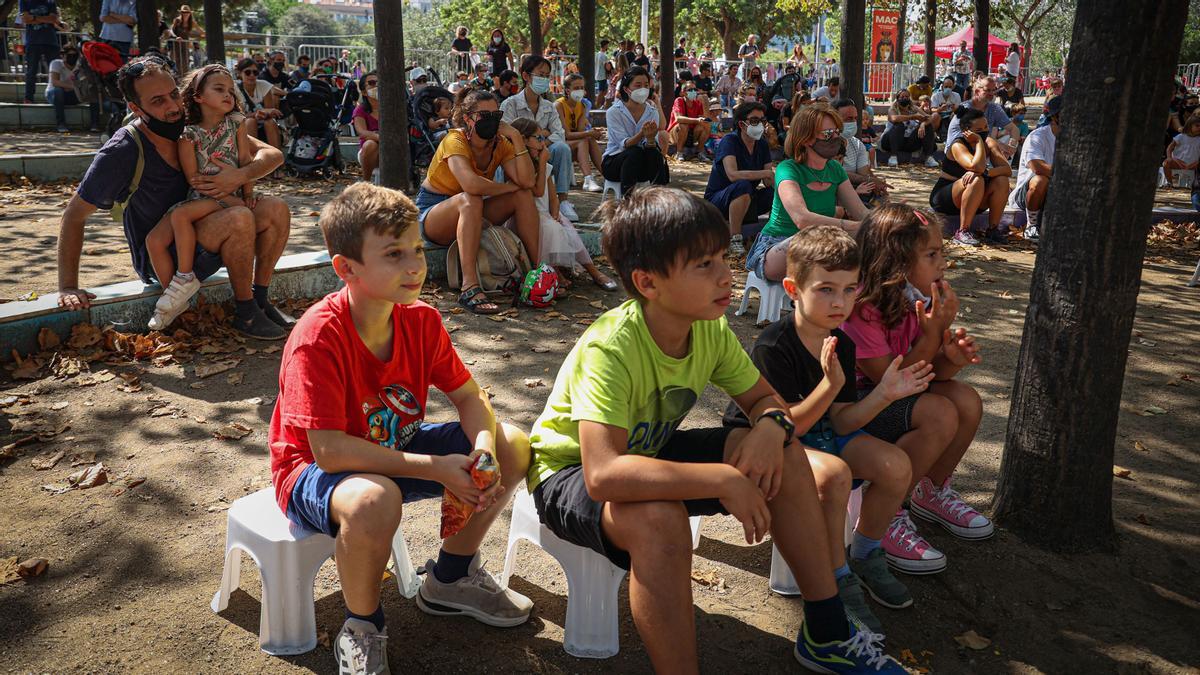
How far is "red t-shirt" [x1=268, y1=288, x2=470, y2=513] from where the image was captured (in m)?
2.47

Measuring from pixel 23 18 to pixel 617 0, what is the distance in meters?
37.6

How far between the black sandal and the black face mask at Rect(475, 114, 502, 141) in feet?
3.34

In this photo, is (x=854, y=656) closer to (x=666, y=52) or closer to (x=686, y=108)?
(x=686, y=108)

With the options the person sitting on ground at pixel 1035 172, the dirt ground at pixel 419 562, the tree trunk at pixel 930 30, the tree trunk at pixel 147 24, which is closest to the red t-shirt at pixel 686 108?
the person sitting on ground at pixel 1035 172

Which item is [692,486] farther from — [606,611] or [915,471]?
[915,471]

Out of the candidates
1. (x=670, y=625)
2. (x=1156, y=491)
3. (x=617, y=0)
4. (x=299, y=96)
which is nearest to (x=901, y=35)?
(x=617, y=0)

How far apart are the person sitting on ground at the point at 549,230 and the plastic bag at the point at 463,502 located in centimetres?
422

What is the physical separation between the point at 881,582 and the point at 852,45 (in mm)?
8520

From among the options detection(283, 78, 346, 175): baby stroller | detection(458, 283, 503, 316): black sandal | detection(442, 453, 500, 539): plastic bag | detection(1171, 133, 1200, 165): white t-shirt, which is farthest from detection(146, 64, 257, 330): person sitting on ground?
detection(1171, 133, 1200, 165): white t-shirt

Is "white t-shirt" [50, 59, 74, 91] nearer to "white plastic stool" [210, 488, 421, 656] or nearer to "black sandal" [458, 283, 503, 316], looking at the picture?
"black sandal" [458, 283, 503, 316]

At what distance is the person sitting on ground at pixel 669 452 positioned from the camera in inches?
92.1

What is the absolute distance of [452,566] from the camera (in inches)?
112

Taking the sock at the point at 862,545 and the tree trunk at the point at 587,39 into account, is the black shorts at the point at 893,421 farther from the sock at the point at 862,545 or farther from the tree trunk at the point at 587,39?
the tree trunk at the point at 587,39

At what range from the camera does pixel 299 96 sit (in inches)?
439
